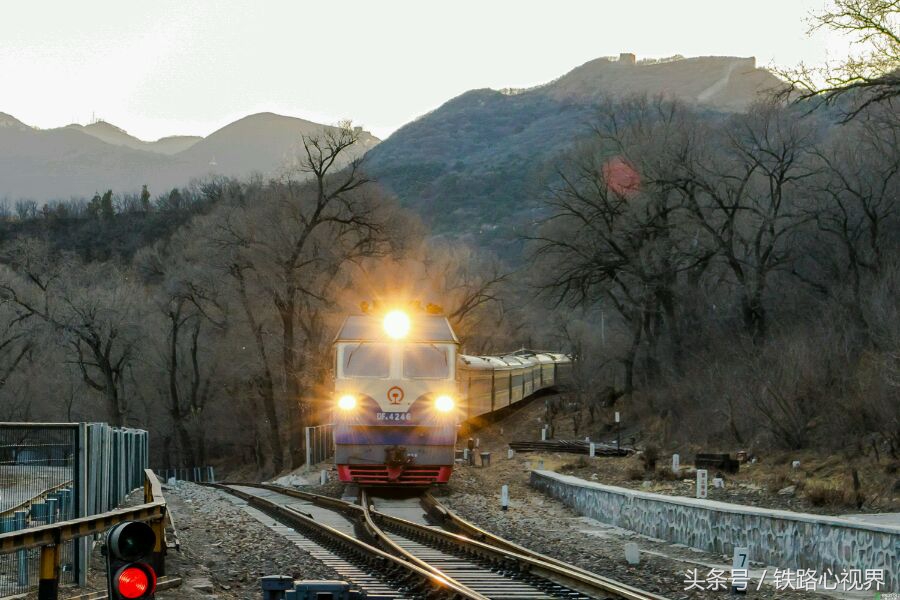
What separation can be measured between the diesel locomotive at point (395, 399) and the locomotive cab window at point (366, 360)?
2cm

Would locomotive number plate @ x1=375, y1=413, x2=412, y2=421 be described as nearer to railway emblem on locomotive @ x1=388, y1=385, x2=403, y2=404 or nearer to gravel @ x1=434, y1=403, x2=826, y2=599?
railway emblem on locomotive @ x1=388, y1=385, x2=403, y2=404

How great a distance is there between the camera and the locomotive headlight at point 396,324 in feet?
78.1

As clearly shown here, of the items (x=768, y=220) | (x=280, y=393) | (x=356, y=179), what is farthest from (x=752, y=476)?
(x=280, y=393)

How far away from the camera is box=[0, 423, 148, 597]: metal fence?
11.9 meters

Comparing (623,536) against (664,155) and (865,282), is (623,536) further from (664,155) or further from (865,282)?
(664,155)

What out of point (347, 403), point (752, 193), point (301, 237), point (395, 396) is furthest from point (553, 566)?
point (301, 237)

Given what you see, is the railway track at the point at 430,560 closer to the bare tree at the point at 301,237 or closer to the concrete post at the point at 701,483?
the concrete post at the point at 701,483

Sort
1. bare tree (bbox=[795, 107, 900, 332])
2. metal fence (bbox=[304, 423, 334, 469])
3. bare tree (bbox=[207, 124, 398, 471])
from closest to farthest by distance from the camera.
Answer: bare tree (bbox=[795, 107, 900, 332]), metal fence (bbox=[304, 423, 334, 469]), bare tree (bbox=[207, 124, 398, 471])

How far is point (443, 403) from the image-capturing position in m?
23.3

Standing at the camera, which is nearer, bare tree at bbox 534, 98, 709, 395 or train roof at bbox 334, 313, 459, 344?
train roof at bbox 334, 313, 459, 344

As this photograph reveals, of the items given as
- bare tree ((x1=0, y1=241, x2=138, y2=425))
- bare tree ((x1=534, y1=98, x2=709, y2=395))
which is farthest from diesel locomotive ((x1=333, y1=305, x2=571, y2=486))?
bare tree ((x1=0, y1=241, x2=138, y2=425))

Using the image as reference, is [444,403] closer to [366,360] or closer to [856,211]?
[366,360]

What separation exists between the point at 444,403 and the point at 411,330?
1.80 metres

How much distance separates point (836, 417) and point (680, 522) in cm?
1179
